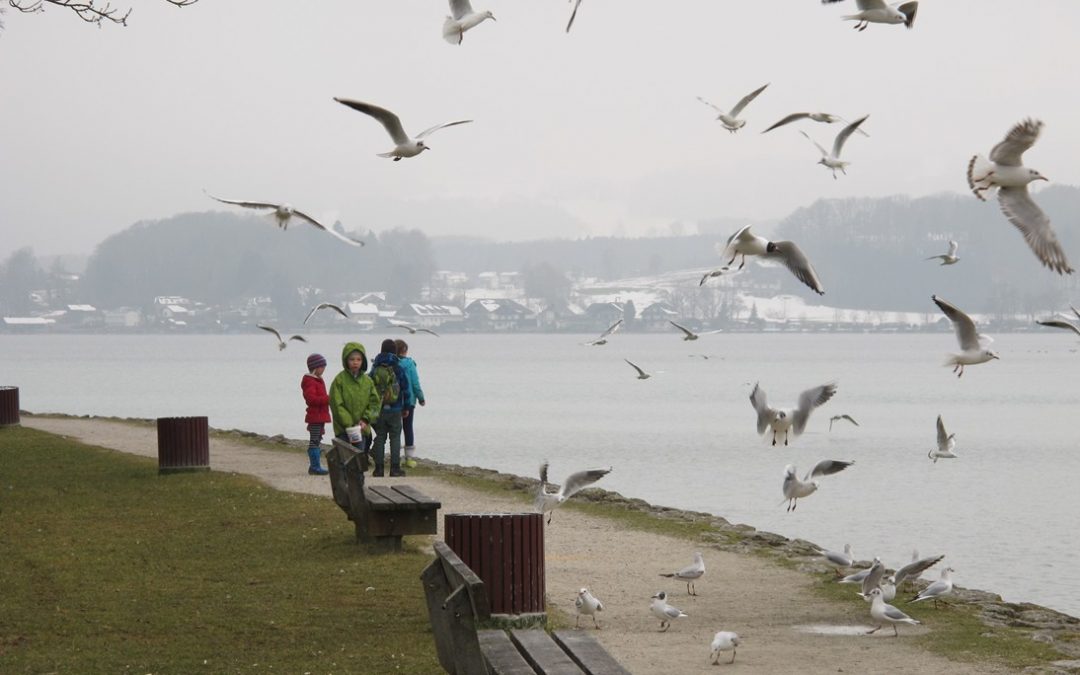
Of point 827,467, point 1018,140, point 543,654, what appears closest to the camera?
point 543,654

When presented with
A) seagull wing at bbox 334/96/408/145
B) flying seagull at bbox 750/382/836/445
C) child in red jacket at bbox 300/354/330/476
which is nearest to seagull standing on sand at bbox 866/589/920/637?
flying seagull at bbox 750/382/836/445

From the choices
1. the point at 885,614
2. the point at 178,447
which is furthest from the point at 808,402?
the point at 178,447

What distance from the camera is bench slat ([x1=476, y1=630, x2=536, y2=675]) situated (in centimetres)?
713

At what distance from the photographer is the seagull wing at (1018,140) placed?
8836mm

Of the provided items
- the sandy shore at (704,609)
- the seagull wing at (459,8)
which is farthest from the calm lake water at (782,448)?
the seagull wing at (459,8)

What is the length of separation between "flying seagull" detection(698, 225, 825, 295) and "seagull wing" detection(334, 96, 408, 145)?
244 centimetres

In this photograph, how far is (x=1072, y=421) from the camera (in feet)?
236

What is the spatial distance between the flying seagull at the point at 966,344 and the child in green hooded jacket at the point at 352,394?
9.34m

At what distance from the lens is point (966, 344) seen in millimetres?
11117

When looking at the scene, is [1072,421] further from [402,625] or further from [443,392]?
[402,625]

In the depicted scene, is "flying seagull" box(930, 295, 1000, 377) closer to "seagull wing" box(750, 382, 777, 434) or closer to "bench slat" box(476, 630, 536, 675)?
"seagull wing" box(750, 382, 777, 434)

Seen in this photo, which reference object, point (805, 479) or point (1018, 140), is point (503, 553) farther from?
point (1018, 140)

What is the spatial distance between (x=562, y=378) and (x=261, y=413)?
57.4 meters

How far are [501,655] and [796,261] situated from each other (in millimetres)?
4323
